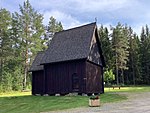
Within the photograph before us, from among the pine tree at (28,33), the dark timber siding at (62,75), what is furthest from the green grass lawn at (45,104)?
the pine tree at (28,33)

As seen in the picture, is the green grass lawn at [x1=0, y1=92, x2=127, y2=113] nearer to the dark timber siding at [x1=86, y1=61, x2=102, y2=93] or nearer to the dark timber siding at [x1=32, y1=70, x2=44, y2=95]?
the dark timber siding at [x1=86, y1=61, x2=102, y2=93]

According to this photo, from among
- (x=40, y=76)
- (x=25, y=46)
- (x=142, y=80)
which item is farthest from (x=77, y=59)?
(x=142, y=80)

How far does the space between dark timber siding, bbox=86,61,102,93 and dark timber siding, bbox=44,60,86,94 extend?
74 cm

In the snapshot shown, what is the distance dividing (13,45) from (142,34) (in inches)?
1646

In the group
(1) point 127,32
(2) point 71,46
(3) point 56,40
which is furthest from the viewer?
(1) point 127,32

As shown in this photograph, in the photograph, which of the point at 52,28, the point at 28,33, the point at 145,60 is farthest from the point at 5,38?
the point at 145,60

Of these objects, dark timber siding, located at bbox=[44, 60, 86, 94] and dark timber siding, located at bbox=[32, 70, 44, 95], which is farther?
dark timber siding, located at bbox=[32, 70, 44, 95]

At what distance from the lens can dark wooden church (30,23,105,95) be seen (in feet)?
96.2

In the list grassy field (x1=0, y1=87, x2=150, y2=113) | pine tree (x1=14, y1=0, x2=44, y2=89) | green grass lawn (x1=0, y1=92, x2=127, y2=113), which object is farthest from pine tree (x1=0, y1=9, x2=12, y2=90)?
green grass lawn (x1=0, y1=92, x2=127, y2=113)

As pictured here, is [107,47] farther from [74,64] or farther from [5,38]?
[74,64]

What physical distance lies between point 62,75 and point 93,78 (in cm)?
369

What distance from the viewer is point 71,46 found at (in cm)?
3141

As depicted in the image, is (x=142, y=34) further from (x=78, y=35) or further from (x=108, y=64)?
(x=78, y=35)

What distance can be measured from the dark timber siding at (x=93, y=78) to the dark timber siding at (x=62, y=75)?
0.74 m
